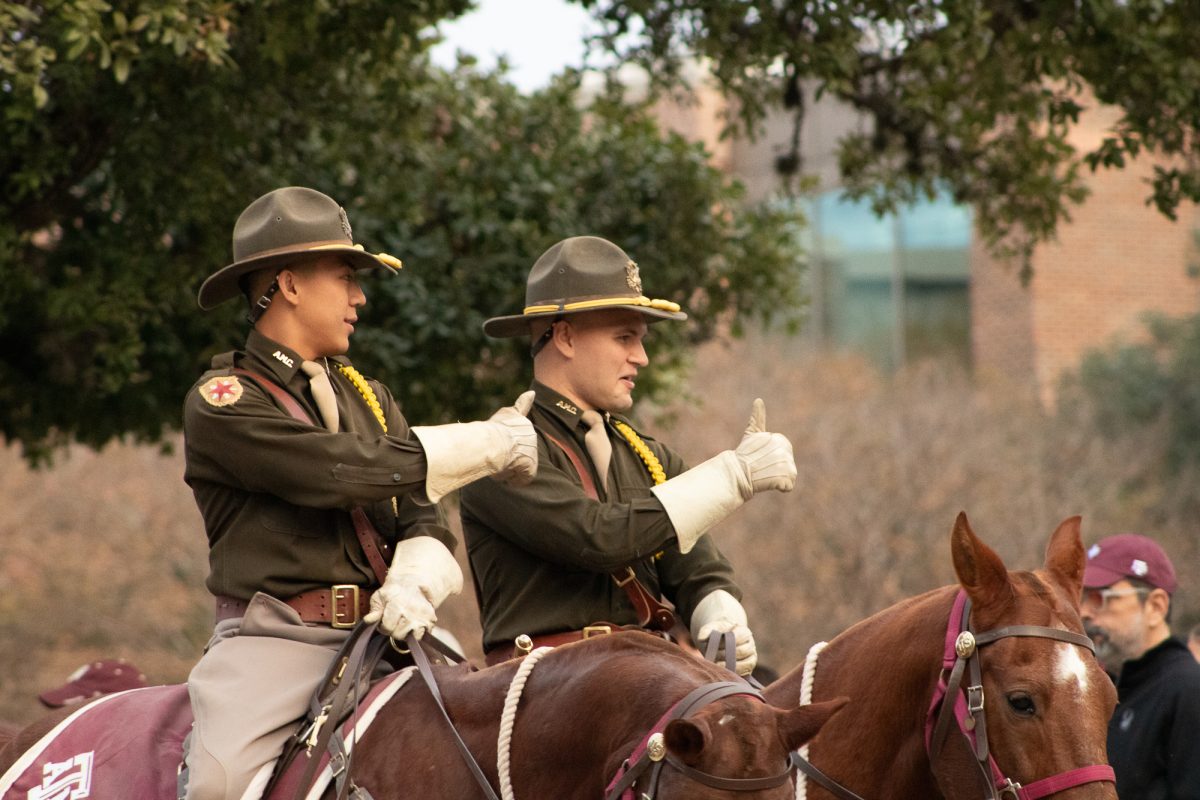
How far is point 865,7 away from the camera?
28.4ft

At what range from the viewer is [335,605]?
4719 mm

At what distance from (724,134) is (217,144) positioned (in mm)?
2967

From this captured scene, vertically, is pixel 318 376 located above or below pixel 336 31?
below

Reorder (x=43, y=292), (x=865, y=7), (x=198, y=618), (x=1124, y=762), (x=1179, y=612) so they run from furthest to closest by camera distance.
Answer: (x=198, y=618), (x=1179, y=612), (x=43, y=292), (x=865, y=7), (x=1124, y=762)

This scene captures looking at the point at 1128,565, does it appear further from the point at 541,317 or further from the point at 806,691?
the point at 541,317

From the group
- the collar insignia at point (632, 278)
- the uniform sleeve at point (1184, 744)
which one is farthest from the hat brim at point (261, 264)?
the uniform sleeve at point (1184, 744)

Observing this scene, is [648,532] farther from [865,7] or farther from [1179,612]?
[1179,612]

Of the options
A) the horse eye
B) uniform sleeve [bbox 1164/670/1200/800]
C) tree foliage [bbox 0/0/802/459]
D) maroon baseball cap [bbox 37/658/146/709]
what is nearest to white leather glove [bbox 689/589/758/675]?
the horse eye

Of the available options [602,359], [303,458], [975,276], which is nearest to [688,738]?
[303,458]

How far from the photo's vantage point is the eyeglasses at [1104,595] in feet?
22.3

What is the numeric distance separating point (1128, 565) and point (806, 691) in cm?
223

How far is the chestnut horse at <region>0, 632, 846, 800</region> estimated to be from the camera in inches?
141

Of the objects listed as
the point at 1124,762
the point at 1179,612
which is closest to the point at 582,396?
the point at 1124,762

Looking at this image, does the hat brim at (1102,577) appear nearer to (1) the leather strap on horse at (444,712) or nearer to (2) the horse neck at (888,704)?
(2) the horse neck at (888,704)
